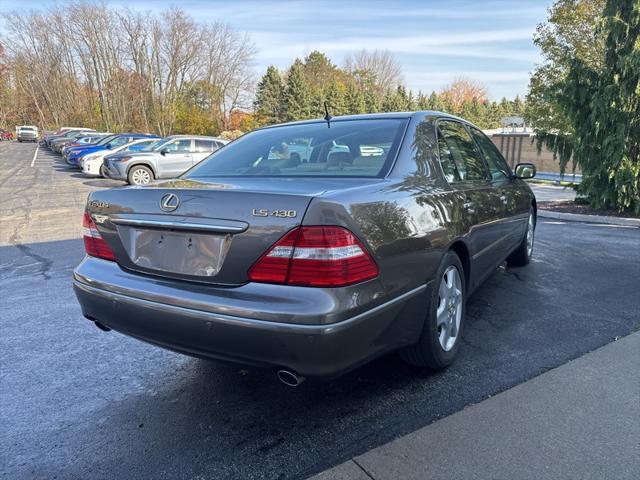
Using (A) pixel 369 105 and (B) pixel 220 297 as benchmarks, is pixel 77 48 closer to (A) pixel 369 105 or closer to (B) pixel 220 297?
(A) pixel 369 105

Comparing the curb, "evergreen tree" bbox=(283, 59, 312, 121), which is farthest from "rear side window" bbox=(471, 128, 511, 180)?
"evergreen tree" bbox=(283, 59, 312, 121)

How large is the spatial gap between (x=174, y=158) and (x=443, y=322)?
13937mm

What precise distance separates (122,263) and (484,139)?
3424mm

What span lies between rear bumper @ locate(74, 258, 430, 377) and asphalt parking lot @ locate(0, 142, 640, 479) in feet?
0.90

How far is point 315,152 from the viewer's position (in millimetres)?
3256

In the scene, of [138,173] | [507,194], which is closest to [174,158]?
[138,173]

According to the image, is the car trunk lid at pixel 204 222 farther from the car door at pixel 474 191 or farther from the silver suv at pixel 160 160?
the silver suv at pixel 160 160

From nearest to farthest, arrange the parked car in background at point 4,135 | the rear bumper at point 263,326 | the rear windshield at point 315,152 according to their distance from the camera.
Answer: the rear bumper at point 263,326
the rear windshield at point 315,152
the parked car in background at point 4,135

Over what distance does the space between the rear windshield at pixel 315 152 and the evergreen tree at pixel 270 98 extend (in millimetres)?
50496

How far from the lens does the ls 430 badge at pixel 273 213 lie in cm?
215

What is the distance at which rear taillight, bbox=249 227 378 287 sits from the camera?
2119mm

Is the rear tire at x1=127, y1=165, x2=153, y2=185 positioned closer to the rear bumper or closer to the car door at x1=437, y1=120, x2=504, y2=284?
the car door at x1=437, y1=120, x2=504, y2=284

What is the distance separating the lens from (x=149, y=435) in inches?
98.2

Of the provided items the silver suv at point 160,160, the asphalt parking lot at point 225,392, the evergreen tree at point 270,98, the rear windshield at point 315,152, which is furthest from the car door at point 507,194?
the evergreen tree at point 270,98
